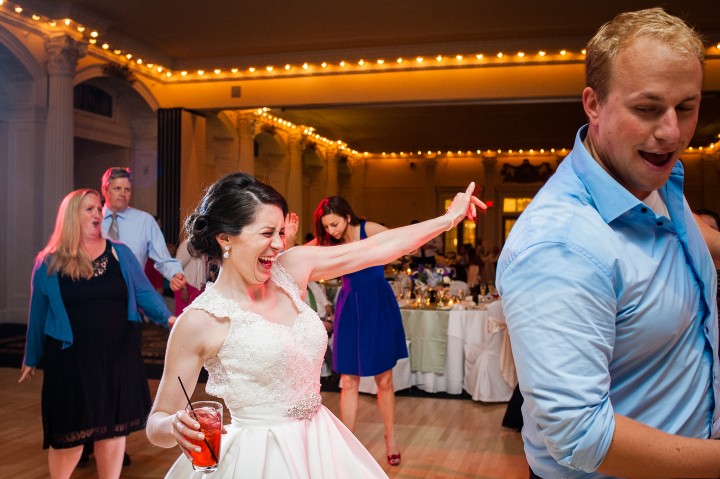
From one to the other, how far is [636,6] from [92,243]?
8049 millimetres

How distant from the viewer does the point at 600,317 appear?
918mm

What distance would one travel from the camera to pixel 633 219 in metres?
1.04

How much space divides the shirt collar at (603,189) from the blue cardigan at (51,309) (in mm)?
2981

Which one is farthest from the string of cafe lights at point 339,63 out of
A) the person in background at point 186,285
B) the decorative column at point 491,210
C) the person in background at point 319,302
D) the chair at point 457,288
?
the decorative column at point 491,210

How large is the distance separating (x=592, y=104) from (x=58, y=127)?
9838 mm

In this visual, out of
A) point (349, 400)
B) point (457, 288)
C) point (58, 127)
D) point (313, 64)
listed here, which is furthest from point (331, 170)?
point (349, 400)

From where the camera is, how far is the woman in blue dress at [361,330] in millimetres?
4438

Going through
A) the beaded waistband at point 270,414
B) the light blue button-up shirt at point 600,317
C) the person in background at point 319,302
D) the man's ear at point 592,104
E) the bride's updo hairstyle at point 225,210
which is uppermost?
the man's ear at point 592,104

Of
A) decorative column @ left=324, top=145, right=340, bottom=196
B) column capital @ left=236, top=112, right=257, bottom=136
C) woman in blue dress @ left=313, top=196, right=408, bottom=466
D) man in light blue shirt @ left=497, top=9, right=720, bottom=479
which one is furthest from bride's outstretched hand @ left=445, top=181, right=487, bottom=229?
decorative column @ left=324, top=145, right=340, bottom=196

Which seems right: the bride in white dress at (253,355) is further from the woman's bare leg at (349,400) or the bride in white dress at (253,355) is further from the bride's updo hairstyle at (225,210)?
the woman's bare leg at (349,400)

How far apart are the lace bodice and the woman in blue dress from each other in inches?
93.1

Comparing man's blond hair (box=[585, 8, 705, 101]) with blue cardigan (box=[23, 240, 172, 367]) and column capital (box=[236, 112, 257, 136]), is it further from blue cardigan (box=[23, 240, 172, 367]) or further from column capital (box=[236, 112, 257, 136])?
column capital (box=[236, 112, 257, 136])

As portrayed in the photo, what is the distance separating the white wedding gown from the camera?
6.34 ft

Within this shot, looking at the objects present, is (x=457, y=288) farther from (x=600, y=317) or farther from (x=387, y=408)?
(x=600, y=317)
